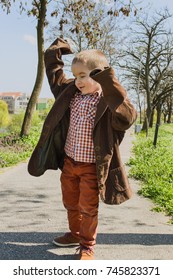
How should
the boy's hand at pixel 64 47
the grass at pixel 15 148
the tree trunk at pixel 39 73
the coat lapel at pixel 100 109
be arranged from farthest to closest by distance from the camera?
the tree trunk at pixel 39 73, the grass at pixel 15 148, the boy's hand at pixel 64 47, the coat lapel at pixel 100 109

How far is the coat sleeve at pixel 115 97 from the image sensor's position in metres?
2.82

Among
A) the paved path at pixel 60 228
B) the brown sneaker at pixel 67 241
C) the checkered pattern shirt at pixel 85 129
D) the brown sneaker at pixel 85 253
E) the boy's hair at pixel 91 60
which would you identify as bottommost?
the paved path at pixel 60 228

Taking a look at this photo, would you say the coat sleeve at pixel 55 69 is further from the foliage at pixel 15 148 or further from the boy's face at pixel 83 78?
the foliage at pixel 15 148

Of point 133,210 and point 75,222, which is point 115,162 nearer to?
point 75,222

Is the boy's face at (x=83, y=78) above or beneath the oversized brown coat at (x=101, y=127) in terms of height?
above

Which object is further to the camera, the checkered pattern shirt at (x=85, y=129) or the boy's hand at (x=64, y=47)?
the boy's hand at (x=64, y=47)

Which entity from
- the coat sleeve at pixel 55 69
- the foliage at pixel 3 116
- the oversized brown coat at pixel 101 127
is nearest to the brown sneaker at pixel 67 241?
the oversized brown coat at pixel 101 127

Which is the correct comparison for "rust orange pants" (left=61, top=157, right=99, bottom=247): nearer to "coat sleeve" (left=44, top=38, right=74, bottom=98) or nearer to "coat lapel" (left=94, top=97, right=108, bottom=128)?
"coat lapel" (left=94, top=97, right=108, bottom=128)

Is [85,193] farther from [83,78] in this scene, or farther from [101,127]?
[83,78]

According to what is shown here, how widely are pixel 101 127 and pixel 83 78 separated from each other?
1.33 feet

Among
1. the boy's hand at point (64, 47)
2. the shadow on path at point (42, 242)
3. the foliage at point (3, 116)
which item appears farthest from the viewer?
the foliage at point (3, 116)

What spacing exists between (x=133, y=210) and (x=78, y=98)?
7.53ft

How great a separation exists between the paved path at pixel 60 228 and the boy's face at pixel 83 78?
55.8 inches

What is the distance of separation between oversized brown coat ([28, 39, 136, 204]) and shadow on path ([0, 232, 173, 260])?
0.68 metres
